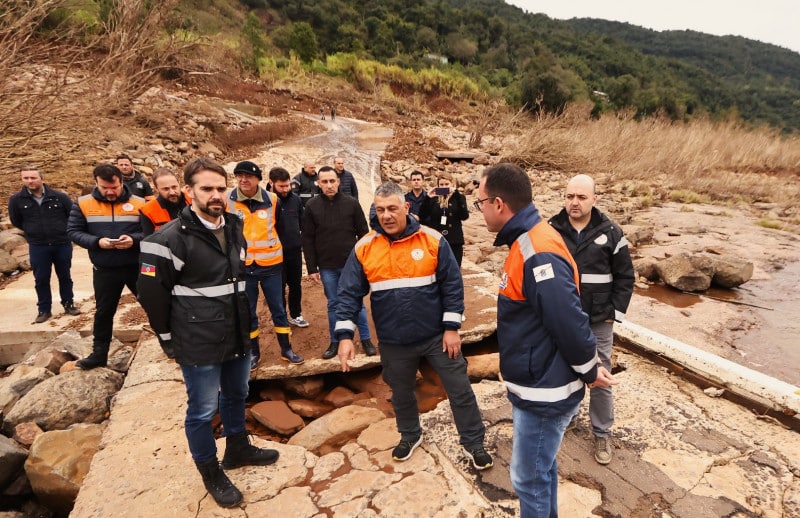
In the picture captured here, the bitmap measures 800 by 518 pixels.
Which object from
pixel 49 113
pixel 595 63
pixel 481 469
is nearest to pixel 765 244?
pixel 481 469

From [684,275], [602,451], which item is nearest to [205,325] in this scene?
[602,451]

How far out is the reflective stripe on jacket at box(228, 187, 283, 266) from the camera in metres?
3.53

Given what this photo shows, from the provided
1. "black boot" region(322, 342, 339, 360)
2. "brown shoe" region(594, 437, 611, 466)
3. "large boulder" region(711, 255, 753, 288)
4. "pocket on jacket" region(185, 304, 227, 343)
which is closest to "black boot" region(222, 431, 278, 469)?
"pocket on jacket" region(185, 304, 227, 343)

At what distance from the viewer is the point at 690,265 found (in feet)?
20.6

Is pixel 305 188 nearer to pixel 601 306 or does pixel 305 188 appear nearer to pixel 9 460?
pixel 9 460

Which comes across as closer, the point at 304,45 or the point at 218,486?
the point at 218,486

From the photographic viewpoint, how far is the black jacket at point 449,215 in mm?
4723

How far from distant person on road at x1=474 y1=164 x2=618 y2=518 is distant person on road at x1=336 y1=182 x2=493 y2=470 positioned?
64cm

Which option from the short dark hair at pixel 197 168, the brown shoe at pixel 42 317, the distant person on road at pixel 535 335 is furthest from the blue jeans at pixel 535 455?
the brown shoe at pixel 42 317

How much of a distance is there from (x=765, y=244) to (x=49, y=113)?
13.5 meters

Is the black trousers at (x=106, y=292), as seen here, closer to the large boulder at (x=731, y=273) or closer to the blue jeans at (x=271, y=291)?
the blue jeans at (x=271, y=291)

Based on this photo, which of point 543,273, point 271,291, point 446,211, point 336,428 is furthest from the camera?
point 446,211

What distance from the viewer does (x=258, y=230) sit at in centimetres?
355

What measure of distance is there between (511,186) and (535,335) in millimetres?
665
